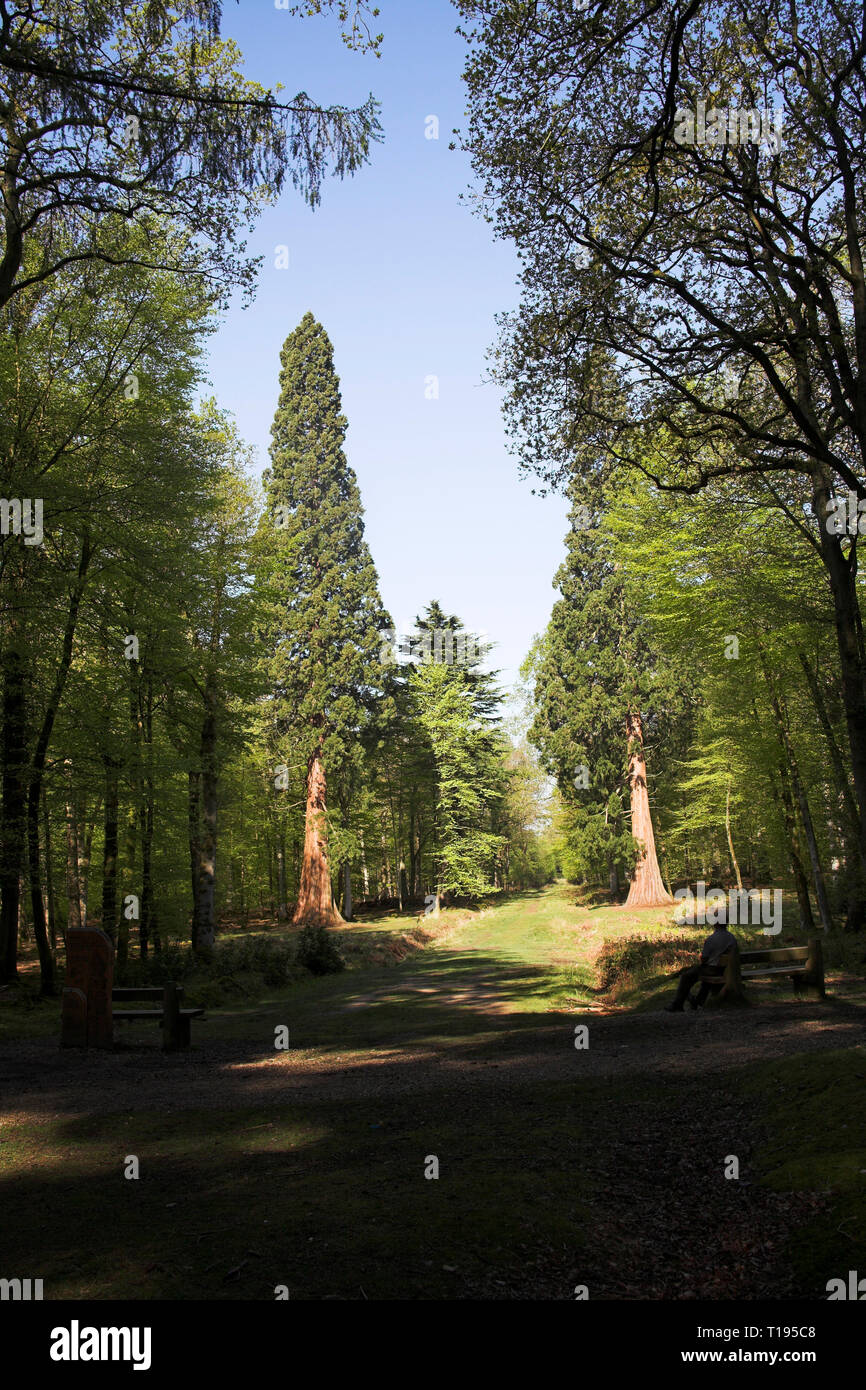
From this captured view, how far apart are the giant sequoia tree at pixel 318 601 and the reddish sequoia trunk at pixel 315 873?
43 mm

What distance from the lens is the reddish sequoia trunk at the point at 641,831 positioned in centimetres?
3388

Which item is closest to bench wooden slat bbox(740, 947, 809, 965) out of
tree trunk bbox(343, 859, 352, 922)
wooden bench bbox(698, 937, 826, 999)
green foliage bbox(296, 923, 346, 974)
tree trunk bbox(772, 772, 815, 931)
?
wooden bench bbox(698, 937, 826, 999)

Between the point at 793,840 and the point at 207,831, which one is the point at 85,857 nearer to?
the point at 207,831

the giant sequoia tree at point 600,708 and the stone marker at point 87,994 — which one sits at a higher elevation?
the giant sequoia tree at point 600,708

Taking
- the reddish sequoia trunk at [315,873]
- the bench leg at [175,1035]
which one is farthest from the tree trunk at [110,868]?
the reddish sequoia trunk at [315,873]

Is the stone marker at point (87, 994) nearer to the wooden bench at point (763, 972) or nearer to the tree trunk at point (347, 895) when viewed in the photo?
the wooden bench at point (763, 972)

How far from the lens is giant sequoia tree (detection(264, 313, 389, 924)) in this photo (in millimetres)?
34875

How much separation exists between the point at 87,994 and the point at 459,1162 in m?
7.47

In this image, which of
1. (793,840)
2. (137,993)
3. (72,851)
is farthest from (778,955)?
(72,851)

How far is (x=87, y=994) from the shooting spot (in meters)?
10.8

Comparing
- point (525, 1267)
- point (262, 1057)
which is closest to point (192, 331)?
point (262, 1057)

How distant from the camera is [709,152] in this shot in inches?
402

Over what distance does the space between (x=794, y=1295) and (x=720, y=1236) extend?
2.08 ft
